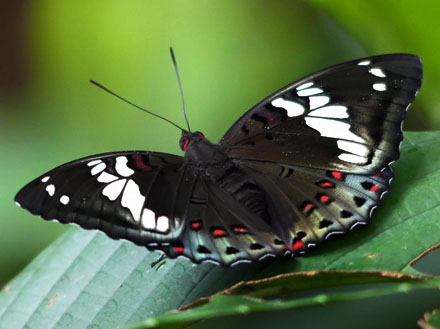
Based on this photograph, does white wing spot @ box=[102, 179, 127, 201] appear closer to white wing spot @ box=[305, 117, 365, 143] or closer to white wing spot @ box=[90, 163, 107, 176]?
white wing spot @ box=[90, 163, 107, 176]

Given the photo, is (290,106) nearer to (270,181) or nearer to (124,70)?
(270,181)

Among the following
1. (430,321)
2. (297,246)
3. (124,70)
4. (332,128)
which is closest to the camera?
(430,321)

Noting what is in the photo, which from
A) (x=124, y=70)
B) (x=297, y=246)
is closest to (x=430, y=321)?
(x=297, y=246)

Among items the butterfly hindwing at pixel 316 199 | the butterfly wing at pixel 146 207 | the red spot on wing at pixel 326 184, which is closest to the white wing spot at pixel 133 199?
the butterfly wing at pixel 146 207

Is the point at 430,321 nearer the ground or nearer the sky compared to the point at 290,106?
nearer the ground

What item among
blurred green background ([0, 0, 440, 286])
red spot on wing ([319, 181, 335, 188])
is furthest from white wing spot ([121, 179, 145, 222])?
blurred green background ([0, 0, 440, 286])

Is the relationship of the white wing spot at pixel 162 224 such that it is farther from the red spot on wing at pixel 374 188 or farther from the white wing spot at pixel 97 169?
the red spot on wing at pixel 374 188

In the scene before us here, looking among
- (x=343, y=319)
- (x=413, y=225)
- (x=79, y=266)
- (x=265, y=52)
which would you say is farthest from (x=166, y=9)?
(x=413, y=225)

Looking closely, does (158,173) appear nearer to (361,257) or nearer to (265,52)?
(361,257)
